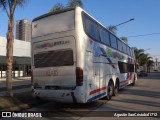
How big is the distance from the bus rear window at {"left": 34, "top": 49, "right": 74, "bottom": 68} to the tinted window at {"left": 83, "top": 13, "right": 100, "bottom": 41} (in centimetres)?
125

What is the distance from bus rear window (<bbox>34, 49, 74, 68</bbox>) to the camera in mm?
9789

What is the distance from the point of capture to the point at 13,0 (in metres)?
13.0

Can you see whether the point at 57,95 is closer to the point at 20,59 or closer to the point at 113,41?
the point at 113,41

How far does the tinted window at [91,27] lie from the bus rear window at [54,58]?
1246mm

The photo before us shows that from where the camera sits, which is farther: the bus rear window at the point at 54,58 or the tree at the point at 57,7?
the tree at the point at 57,7

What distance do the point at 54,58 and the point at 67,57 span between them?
67cm

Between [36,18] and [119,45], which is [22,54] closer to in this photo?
[119,45]

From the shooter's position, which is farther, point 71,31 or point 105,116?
point 71,31

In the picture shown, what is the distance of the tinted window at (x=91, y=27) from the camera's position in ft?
33.5

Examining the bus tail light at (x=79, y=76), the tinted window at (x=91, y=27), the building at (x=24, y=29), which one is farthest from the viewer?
the building at (x=24, y=29)

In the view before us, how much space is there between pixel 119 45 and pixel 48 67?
7.79 metres

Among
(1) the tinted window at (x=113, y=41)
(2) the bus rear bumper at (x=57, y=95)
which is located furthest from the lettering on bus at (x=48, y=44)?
(1) the tinted window at (x=113, y=41)

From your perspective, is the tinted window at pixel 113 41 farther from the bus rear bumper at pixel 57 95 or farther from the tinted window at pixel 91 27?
the bus rear bumper at pixel 57 95

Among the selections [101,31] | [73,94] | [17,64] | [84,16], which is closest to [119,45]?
[101,31]
